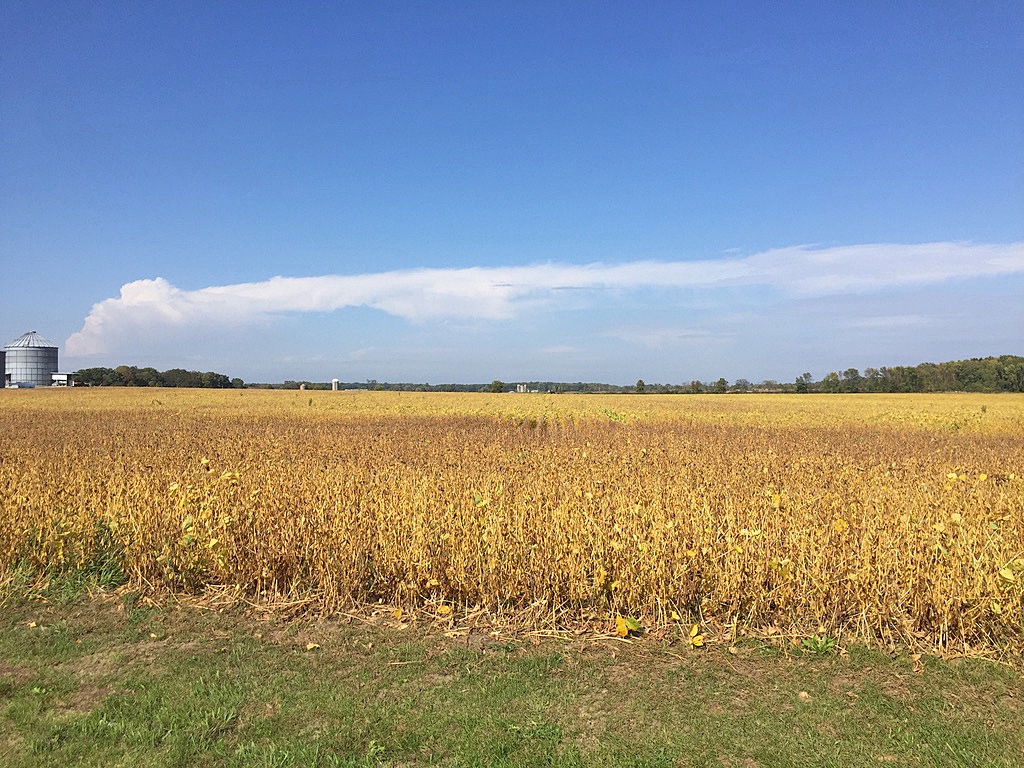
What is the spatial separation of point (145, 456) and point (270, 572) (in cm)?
529

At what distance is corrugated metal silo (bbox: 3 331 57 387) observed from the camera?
A: 87.9 metres

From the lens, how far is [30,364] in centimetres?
8838

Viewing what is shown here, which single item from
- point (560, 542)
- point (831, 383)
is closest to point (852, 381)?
point (831, 383)

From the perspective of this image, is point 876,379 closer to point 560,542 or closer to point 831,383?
point 831,383

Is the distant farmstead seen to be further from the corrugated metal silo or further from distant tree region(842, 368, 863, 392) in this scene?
distant tree region(842, 368, 863, 392)

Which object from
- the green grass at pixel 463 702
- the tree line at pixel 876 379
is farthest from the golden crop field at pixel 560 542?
the tree line at pixel 876 379

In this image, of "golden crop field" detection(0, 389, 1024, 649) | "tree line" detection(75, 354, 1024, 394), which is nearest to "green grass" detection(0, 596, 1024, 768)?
"golden crop field" detection(0, 389, 1024, 649)

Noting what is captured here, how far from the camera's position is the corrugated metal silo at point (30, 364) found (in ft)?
289

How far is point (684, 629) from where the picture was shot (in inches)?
192

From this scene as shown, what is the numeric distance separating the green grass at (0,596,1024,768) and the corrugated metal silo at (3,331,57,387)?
103573mm

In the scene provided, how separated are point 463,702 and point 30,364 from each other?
10799 cm

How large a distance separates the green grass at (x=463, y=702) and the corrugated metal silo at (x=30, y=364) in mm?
103573

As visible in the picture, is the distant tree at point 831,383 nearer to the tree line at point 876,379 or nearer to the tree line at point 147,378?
the tree line at point 876,379

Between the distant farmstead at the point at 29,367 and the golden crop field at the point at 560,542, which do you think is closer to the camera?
the golden crop field at the point at 560,542
